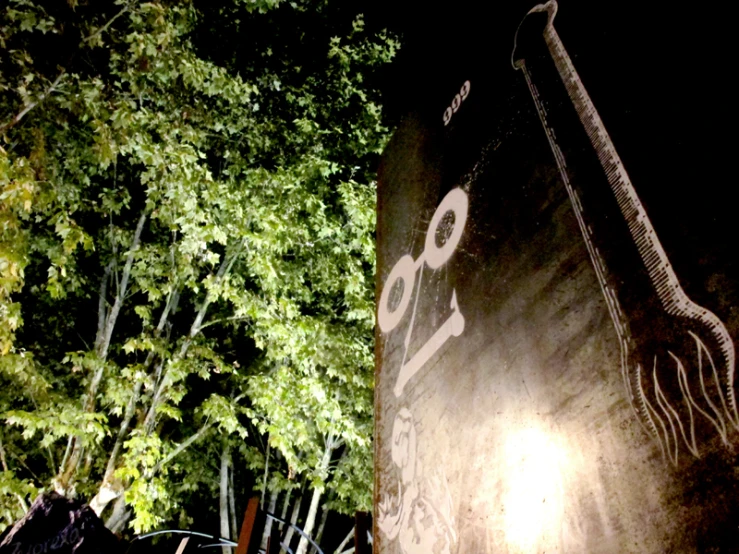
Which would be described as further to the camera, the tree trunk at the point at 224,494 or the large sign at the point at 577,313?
the tree trunk at the point at 224,494

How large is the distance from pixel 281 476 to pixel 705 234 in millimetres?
12181

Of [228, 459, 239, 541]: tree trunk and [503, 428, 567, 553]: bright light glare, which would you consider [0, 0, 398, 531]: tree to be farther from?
[503, 428, 567, 553]: bright light glare

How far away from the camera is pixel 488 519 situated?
1416 millimetres

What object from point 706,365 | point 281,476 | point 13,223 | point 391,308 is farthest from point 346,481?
point 706,365

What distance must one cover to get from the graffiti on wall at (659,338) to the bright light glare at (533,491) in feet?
1.06

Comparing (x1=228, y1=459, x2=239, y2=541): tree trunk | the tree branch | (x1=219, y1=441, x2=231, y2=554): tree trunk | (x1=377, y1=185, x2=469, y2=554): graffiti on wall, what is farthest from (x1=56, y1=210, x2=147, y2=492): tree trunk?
(x1=377, y1=185, x2=469, y2=554): graffiti on wall

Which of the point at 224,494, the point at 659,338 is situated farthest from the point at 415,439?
the point at 224,494

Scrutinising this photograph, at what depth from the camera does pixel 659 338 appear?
1.04 metres

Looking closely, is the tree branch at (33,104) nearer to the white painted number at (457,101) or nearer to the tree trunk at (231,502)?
the white painted number at (457,101)

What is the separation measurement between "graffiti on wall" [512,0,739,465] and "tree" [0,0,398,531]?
5357 millimetres

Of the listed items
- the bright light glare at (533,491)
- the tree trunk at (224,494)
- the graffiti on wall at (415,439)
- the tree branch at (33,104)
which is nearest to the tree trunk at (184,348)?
the tree branch at (33,104)

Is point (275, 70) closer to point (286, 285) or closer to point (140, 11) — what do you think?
point (140, 11)

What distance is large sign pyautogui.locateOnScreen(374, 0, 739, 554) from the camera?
0.98 metres

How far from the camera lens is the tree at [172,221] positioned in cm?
572
